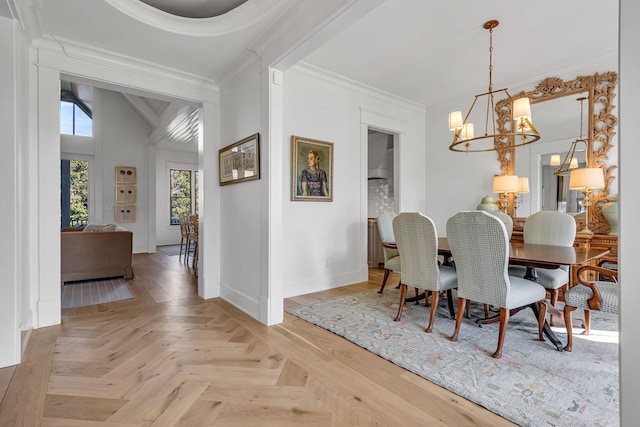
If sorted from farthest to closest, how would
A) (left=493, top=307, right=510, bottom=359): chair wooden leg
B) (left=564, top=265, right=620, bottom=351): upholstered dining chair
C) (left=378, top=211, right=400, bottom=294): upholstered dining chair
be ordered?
(left=378, top=211, right=400, bottom=294): upholstered dining chair < (left=493, top=307, right=510, bottom=359): chair wooden leg < (left=564, top=265, right=620, bottom=351): upholstered dining chair

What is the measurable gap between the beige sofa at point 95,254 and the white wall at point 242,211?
1986 mm

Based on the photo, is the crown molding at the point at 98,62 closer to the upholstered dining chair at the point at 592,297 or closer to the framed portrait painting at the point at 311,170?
the framed portrait painting at the point at 311,170

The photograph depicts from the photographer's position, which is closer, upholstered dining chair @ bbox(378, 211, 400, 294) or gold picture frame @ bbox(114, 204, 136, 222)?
upholstered dining chair @ bbox(378, 211, 400, 294)

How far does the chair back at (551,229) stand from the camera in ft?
10.1

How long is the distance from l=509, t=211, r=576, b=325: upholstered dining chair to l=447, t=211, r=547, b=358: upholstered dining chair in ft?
2.08

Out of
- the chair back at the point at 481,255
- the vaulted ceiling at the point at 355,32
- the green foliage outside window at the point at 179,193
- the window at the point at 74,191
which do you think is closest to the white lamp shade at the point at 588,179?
the vaulted ceiling at the point at 355,32

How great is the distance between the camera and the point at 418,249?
8.84 ft

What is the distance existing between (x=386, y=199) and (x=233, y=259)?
12.8 feet

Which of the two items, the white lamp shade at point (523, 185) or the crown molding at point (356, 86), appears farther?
the white lamp shade at point (523, 185)

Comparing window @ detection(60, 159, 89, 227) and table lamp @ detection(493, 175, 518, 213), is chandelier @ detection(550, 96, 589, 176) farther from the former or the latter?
window @ detection(60, 159, 89, 227)

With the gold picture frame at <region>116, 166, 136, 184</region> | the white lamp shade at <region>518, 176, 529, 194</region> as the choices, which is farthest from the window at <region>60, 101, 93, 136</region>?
the white lamp shade at <region>518, 176, 529, 194</region>

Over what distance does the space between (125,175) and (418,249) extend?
7.03 meters

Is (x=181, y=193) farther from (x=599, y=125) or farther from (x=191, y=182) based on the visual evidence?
(x=599, y=125)

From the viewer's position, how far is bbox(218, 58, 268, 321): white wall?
3.00 meters
